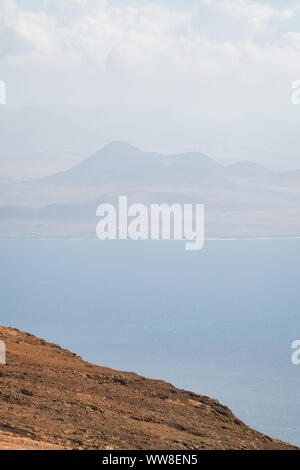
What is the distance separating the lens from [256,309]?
146 meters

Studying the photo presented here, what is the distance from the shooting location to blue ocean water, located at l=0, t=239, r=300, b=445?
74750 millimetres

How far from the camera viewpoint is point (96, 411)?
57.5ft

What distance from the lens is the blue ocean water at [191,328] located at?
74750mm

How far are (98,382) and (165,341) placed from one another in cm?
9427

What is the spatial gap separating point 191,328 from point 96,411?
10934 centimetres

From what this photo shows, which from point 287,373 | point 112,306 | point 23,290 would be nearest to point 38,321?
point 112,306

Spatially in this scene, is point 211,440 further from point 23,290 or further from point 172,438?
point 23,290
